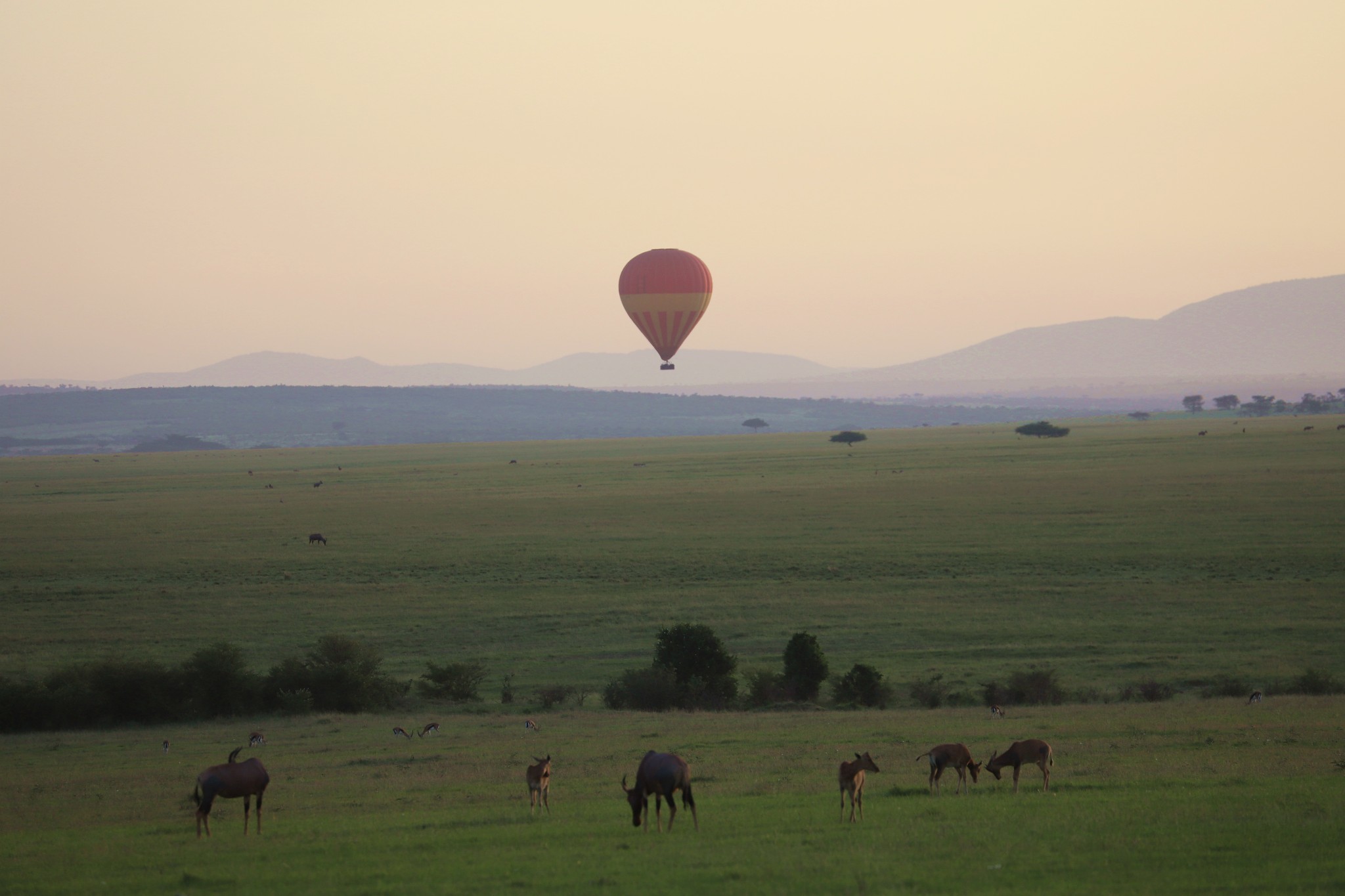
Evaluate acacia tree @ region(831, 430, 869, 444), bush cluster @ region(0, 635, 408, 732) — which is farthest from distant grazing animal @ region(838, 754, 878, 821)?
acacia tree @ region(831, 430, 869, 444)

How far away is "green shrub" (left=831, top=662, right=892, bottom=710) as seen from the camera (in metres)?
28.8

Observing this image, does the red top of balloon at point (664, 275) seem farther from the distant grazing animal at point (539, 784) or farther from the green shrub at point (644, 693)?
the distant grazing animal at point (539, 784)

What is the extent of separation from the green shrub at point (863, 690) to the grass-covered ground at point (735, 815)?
4218 millimetres

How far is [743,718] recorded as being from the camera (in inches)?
1045

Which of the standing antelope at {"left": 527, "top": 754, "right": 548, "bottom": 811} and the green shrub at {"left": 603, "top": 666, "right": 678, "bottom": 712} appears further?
the green shrub at {"left": 603, "top": 666, "right": 678, "bottom": 712}

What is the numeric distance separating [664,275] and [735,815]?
56800 mm

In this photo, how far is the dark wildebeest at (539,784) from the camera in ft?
49.0

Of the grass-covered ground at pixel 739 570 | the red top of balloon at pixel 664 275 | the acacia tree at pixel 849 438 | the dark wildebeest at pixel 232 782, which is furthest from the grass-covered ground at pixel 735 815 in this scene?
the acacia tree at pixel 849 438

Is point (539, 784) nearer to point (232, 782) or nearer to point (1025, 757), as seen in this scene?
point (232, 782)

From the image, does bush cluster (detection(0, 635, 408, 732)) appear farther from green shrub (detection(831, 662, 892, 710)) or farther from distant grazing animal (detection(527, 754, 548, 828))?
distant grazing animal (detection(527, 754, 548, 828))

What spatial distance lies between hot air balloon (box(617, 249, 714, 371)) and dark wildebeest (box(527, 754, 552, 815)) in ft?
180

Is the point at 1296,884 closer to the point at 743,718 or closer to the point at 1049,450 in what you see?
the point at 743,718

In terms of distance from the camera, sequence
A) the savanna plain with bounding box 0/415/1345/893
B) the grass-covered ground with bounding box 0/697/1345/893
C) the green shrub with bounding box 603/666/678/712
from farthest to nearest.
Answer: the green shrub with bounding box 603/666/678/712 < the savanna plain with bounding box 0/415/1345/893 < the grass-covered ground with bounding box 0/697/1345/893

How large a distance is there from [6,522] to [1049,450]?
101m
